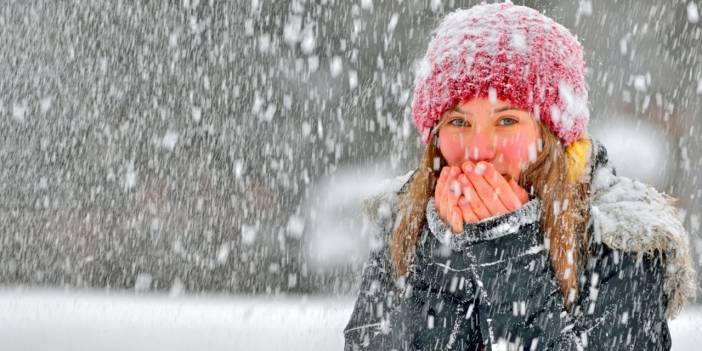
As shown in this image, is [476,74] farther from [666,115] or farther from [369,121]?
[666,115]

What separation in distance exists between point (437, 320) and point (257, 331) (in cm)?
189

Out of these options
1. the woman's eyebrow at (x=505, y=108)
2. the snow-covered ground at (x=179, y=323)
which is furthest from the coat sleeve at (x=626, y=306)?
the snow-covered ground at (x=179, y=323)

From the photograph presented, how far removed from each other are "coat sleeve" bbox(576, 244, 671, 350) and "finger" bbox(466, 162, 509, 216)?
0.20 metres

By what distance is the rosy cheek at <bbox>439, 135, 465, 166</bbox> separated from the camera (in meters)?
0.93

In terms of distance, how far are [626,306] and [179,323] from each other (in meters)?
2.30

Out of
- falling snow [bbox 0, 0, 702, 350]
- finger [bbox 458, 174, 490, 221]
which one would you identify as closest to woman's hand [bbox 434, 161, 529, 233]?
finger [bbox 458, 174, 490, 221]

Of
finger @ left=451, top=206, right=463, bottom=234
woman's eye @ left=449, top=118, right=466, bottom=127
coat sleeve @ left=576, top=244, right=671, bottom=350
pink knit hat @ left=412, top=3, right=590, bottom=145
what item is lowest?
coat sleeve @ left=576, top=244, right=671, bottom=350

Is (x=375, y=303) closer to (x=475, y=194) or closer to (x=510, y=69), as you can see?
(x=475, y=194)

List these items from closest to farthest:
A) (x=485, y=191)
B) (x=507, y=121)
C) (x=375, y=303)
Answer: (x=485, y=191) < (x=507, y=121) < (x=375, y=303)

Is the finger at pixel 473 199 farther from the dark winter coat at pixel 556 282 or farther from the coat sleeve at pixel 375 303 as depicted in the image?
the coat sleeve at pixel 375 303

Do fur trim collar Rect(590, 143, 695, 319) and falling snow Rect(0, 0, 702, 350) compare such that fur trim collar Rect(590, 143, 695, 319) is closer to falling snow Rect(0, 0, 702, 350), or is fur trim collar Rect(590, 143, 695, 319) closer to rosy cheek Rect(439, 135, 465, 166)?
rosy cheek Rect(439, 135, 465, 166)

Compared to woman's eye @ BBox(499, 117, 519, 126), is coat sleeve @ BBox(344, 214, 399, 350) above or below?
below

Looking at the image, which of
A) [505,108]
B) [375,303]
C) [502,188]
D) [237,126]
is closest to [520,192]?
[502,188]

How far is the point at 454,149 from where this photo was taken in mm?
931
